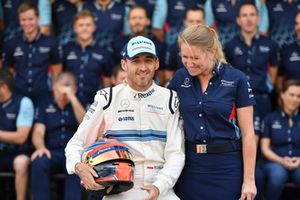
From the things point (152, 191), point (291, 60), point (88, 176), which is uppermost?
point (291, 60)

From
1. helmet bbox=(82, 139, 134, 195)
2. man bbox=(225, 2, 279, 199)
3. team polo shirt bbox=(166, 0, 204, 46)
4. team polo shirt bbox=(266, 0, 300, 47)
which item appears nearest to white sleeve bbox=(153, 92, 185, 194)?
helmet bbox=(82, 139, 134, 195)

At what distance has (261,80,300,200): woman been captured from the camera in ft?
23.1

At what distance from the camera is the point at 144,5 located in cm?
922

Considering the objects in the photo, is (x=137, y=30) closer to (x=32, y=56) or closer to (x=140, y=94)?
(x=32, y=56)

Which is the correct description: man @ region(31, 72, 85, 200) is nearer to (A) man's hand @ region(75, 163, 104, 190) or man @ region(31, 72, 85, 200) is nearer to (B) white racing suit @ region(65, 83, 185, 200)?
(B) white racing suit @ region(65, 83, 185, 200)

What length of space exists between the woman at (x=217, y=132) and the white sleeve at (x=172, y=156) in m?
0.07

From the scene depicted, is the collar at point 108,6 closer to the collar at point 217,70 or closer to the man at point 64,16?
the man at point 64,16

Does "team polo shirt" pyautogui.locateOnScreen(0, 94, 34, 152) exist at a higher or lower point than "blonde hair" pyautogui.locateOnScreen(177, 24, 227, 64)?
lower

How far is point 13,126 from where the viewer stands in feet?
24.5

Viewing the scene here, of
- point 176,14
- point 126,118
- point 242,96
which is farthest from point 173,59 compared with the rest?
point 126,118

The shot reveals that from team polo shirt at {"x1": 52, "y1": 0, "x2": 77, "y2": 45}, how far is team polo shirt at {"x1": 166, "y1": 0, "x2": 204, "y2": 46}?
4.41 feet

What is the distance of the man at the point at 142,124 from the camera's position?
14.7 ft

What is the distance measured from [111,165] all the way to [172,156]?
1.61ft

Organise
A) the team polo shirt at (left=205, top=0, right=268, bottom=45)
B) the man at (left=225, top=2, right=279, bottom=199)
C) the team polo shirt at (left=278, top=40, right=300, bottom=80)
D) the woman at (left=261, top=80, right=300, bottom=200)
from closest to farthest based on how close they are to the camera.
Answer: the woman at (left=261, top=80, right=300, bottom=200) → the man at (left=225, top=2, right=279, bottom=199) → the team polo shirt at (left=278, top=40, right=300, bottom=80) → the team polo shirt at (left=205, top=0, right=268, bottom=45)
